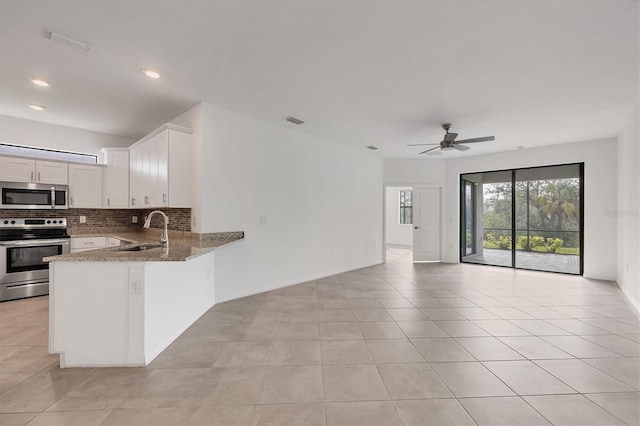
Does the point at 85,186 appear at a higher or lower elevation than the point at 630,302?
higher

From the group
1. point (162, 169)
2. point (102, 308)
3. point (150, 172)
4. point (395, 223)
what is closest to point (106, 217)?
point (150, 172)

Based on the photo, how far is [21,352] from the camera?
101 inches

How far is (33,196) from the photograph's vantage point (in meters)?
4.27

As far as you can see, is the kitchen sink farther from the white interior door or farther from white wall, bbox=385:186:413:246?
white wall, bbox=385:186:413:246

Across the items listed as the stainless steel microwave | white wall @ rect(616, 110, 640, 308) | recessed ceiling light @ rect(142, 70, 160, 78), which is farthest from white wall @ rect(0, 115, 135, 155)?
white wall @ rect(616, 110, 640, 308)

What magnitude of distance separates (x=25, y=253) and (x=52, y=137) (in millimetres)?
2079

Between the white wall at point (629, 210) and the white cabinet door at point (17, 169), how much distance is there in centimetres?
904

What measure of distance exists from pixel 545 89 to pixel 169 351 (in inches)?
203

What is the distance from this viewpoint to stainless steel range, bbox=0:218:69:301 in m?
3.98

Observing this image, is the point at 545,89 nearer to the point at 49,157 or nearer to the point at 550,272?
the point at 550,272

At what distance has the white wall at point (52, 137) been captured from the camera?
4.43 metres

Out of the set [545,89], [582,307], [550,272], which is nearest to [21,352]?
[545,89]

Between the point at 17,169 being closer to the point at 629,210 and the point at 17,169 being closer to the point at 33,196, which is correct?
the point at 33,196

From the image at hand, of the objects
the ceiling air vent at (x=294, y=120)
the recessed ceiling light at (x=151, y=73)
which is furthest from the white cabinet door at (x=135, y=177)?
the ceiling air vent at (x=294, y=120)
